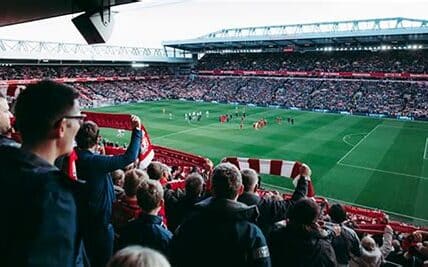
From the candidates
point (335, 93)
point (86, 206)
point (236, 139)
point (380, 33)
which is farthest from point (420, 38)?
point (86, 206)

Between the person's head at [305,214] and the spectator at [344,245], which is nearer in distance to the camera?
the person's head at [305,214]

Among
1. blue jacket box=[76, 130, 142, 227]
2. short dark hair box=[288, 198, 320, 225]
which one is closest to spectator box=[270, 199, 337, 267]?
short dark hair box=[288, 198, 320, 225]

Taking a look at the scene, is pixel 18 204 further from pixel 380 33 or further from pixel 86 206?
pixel 380 33

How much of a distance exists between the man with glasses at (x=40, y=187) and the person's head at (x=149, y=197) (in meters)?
1.24

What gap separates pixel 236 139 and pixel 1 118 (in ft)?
86.8

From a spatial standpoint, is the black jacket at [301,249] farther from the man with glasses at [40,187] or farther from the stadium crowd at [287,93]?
the stadium crowd at [287,93]

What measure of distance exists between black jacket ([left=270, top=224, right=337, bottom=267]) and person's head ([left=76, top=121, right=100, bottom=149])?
2.24m

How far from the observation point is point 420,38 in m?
50.0

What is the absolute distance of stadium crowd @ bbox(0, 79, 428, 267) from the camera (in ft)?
5.65

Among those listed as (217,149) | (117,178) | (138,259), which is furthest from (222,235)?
(217,149)

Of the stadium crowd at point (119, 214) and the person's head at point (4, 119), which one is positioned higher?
the person's head at point (4, 119)

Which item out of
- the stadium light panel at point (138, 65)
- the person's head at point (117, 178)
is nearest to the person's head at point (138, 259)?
the person's head at point (117, 178)

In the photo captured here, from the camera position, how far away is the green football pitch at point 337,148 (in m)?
17.4

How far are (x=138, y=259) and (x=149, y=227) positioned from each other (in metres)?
1.60
